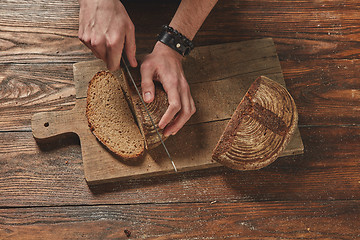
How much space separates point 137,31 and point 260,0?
2.98 ft

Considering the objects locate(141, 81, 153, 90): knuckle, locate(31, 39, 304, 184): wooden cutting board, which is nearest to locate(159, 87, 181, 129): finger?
locate(141, 81, 153, 90): knuckle

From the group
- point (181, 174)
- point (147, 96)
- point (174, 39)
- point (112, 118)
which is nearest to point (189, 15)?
point (174, 39)

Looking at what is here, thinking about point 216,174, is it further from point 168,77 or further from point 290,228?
point 168,77

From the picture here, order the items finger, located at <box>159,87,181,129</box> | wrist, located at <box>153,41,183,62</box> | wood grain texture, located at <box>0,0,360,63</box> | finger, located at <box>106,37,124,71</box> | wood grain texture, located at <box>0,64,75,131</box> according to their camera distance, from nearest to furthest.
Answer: finger, located at <box>106,37,124,71</box>, finger, located at <box>159,87,181,129</box>, wrist, located at <box>153,41,183,62</box>, wood grain texture, located at <box>0,64,75,131</box>, wood grain texture, located at <box>0,0,360,63</box>

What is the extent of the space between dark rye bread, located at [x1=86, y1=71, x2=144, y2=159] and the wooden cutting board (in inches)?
2.8

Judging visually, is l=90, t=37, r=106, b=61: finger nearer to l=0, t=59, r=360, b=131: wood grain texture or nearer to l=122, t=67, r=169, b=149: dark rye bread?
l=122, t=67, r=169, b=149: dark rye bread

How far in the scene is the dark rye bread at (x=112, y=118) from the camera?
75.3 inches

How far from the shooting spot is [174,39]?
6.34 ft

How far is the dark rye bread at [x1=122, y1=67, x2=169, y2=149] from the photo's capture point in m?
1.84

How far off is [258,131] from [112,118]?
832 mm

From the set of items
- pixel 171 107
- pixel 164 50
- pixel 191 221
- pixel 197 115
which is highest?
pixel 164 50

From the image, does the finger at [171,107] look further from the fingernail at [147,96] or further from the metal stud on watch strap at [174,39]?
the metal stud on watch strap at [174,39]

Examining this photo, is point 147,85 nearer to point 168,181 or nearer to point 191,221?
point 168,181

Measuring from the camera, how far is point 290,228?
6.52 ft
